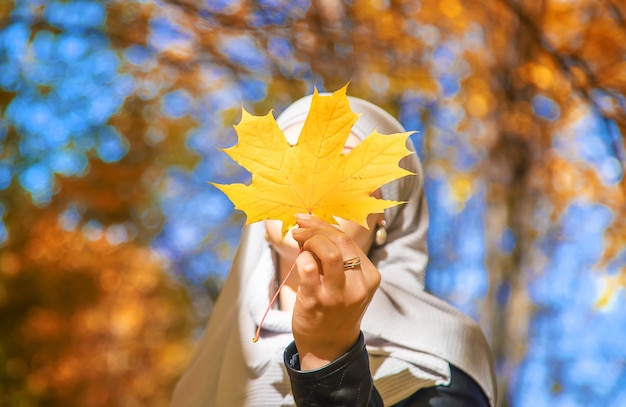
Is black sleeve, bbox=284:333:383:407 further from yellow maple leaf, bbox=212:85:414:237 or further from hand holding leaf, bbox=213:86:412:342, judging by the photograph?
yellow maple leaf, bbox=212:85:414:237

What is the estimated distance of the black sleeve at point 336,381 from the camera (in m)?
1.11

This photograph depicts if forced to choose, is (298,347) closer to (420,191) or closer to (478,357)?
(478,357)

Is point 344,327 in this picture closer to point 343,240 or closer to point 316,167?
point 343,240

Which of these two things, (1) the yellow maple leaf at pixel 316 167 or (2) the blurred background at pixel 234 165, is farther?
(2) the blurred background at pixel 234 165

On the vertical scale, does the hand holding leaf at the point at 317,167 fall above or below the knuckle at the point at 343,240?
above

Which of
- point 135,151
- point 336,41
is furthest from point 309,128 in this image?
point 135,151

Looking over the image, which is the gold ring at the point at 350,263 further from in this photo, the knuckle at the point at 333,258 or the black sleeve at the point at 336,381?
the black sleeve at the point at 336,381

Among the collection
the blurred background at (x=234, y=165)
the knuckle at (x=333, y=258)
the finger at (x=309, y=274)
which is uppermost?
the knuckle at (x=333, y=258)

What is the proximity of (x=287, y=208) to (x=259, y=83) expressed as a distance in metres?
4.54

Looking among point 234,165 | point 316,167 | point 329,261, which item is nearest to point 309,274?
point 329,261

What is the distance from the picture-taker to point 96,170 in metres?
6.68

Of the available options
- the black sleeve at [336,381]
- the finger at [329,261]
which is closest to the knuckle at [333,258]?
the finger at [329,261]

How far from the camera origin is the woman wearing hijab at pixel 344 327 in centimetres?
110

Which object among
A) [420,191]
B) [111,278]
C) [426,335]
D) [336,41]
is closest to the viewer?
[426,335]
